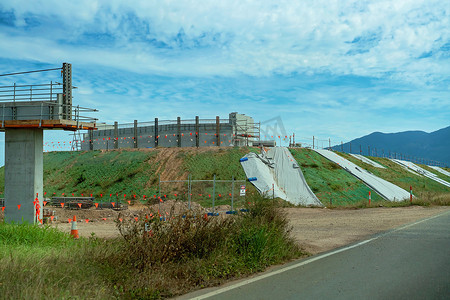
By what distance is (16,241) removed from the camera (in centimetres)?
1035

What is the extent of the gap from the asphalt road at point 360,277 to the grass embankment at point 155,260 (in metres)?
0.51

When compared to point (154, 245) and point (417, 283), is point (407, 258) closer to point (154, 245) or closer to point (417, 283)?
point (417, 283)

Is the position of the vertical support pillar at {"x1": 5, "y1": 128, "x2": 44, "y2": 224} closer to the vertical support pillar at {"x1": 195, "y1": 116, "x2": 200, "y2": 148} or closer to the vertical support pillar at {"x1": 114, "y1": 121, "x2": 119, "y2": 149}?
the vertical support pillar at {"x1": 195, "y1": 116, "x2": 200, "y2": 148}

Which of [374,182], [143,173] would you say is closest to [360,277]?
[143,173]

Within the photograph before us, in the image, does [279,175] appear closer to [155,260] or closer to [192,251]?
[192,251]

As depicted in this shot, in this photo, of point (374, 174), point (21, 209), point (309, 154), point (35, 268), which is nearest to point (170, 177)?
point (309, 154)

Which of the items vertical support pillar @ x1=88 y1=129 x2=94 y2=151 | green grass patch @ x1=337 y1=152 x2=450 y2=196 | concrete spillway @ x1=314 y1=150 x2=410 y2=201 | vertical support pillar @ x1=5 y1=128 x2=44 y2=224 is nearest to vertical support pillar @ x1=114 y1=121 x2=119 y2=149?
vertical support pillar @ x1=88 y1=129 x2=94 y2=151

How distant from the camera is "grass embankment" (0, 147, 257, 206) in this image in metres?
32.2

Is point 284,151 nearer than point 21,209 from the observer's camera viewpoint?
No

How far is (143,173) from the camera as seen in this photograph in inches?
1415

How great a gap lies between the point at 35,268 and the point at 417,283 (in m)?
6.07

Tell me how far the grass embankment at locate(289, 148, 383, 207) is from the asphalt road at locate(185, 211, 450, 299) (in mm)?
18940

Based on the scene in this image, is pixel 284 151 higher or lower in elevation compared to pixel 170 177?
higher

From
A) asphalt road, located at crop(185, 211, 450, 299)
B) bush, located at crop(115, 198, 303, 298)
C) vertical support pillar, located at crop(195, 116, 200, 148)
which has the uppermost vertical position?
vertical support pillar, located at crop(195, 116, 200, 148)
